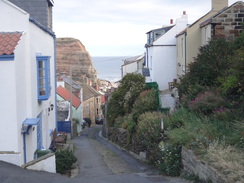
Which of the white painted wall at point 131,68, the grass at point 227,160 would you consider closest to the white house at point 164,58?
the white painted wall at point 131,68

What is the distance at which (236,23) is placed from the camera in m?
21.7

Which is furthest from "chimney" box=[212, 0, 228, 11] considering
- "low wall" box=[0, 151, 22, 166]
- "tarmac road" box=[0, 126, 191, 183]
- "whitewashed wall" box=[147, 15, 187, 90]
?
"low wall" box=[0, 151, 22, 166]

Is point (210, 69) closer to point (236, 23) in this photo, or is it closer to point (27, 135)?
point (236, 23)

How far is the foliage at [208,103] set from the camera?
14.6 metres

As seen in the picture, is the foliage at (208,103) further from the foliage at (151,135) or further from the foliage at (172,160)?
the foliage at (172,160)

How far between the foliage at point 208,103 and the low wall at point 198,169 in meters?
3.54

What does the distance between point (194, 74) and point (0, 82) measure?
1037cm

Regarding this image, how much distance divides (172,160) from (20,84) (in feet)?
18.8

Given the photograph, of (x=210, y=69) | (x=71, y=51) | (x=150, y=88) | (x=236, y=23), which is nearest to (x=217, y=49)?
(x=210, y=69)

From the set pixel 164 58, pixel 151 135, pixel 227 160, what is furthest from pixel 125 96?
pixel 227 160

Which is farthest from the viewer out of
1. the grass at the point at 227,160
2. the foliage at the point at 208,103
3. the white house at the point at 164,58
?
the white house at the point at 164,58

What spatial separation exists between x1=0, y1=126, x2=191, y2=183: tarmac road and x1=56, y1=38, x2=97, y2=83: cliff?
81.9 m

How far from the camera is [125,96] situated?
2756 cm

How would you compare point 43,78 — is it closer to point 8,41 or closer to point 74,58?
point 8,41
